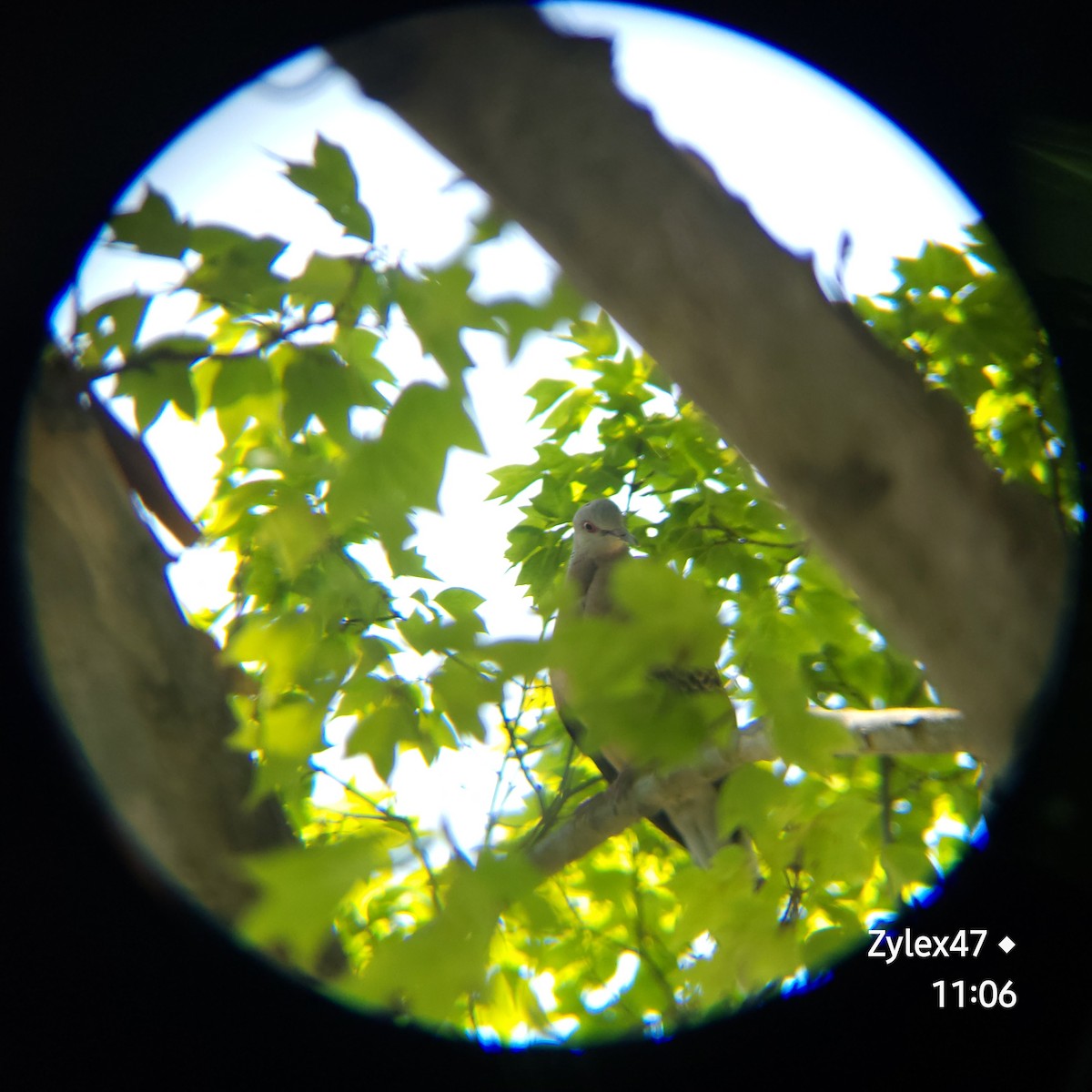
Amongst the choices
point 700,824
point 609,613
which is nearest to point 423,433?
point 609,613

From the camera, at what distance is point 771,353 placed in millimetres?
788

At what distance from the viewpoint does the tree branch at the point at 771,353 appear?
2.58 ft

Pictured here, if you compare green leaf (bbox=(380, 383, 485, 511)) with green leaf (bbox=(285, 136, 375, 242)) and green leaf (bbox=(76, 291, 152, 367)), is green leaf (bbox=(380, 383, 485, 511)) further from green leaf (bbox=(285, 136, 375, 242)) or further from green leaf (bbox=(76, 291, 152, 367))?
green leaf (bbox=(76, 291, 152, 367))

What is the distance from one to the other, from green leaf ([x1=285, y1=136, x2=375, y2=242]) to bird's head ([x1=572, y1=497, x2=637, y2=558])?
1.86 metres

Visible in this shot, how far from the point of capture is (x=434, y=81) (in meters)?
0.83

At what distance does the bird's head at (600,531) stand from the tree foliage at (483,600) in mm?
588

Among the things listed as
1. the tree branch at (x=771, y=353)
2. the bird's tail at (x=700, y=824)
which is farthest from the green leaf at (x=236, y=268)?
the bird's tail at (x=700, y=824)

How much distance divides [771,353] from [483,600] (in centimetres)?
85

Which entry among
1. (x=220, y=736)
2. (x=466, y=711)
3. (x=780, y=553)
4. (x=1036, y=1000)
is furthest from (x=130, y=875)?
(x=780, y=553)

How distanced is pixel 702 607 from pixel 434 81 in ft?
1.87

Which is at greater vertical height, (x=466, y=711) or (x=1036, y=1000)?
(x=466, y=711)

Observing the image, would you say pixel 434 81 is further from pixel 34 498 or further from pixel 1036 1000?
pixel 1036 1000

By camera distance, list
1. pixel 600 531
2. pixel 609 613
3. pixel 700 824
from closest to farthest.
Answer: pixel 609 613 → pixel 700 824 → pixel 600 531

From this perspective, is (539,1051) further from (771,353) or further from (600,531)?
(600,531)
